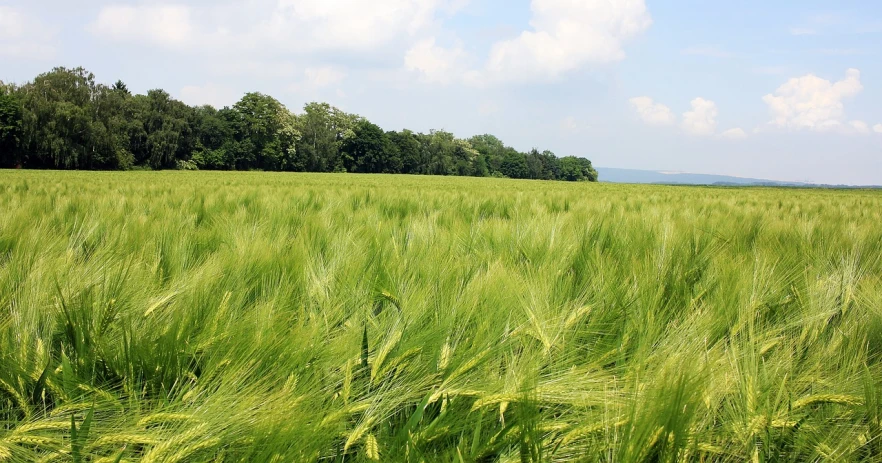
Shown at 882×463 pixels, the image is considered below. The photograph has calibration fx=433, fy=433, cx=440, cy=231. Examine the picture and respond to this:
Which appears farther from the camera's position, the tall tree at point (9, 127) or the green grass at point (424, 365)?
the tall tree at point (9, 127)

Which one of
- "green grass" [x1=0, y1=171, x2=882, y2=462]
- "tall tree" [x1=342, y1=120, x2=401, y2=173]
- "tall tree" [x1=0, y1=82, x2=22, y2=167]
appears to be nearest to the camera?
"green grass" [x1=0, y1=171, x2=882, y2=462]

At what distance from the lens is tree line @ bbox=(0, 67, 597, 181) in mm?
38156

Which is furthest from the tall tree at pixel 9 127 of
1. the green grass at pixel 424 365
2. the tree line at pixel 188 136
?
the green grass at pixel 424 365

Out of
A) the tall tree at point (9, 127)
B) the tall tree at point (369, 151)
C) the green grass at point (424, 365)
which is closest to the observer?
the green grass at point (424, 365)

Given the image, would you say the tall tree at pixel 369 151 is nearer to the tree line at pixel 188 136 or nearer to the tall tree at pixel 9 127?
the tree line at pixel 188 136

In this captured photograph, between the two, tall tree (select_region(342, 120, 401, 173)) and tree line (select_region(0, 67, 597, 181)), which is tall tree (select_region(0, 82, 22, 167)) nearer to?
tree line (select_region(0, 67, 597, 181))

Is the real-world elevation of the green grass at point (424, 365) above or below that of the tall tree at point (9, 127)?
below

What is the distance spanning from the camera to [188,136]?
174 ft

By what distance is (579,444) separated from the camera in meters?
0.71

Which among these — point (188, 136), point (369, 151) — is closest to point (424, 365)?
point (188, 136)

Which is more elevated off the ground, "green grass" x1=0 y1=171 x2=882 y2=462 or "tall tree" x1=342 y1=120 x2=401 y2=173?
"tall tree" x1=342 y1=120 x2=401 y2=173

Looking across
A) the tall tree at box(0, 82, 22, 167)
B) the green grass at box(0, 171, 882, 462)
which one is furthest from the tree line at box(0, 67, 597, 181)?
the green grass at box(0, 171, 882, 462)

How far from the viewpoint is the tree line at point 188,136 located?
38156 mm

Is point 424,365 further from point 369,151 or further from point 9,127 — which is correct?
point 369,151
